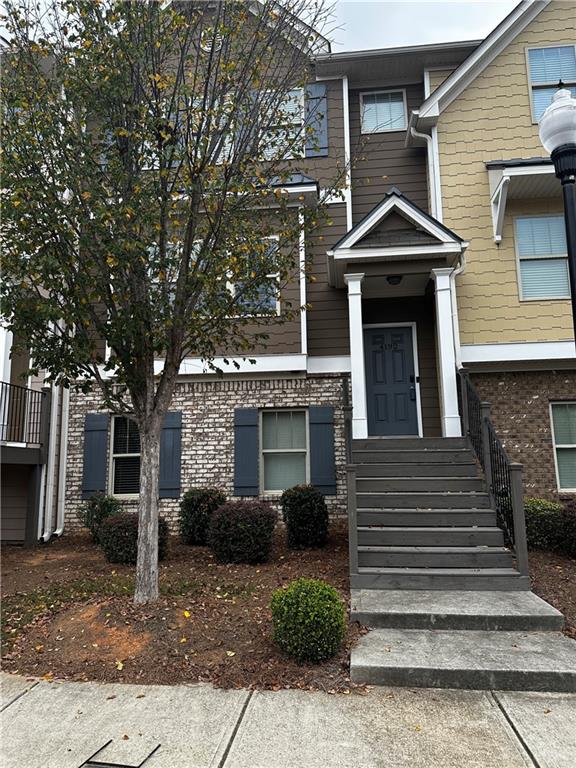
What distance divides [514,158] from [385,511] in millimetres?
6870

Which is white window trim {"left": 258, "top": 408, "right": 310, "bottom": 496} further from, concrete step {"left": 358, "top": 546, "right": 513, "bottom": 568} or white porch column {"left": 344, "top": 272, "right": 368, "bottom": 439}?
concrete step {"left": 358, "top": 546, "right": 513, "bottom": 568}

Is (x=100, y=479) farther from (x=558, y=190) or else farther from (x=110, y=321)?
(x=558, y=190)

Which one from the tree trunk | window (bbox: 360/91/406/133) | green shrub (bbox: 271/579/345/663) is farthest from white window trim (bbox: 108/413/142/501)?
window (bbox: 360/91/406/133)

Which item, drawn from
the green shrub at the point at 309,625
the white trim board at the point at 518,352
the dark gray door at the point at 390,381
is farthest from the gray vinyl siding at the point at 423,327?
the green shrub at the point at 309,625

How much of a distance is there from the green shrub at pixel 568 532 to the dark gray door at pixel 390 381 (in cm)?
283

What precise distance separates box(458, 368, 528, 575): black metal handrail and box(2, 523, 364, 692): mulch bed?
6.40 ft

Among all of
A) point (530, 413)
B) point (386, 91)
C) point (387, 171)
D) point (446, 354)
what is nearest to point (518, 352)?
point (530, 413)

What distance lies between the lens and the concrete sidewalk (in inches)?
121

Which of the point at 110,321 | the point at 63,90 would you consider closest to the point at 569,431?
the point at 110,321

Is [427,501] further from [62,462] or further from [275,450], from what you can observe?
[62,462]

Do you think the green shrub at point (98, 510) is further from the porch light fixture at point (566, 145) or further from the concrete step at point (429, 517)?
the porch light fixture at point (566, 145)

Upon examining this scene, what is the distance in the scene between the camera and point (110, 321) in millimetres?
5402

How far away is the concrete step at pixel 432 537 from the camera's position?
6.12 m

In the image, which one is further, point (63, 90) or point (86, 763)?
point (63, 90)
